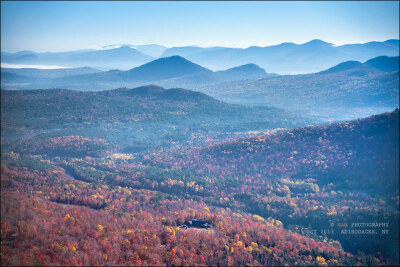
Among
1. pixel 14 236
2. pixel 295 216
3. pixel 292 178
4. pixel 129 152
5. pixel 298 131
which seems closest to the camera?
pixel 14 236

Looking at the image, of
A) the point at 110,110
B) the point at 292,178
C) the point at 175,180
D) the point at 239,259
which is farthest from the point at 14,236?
the point at 110,110

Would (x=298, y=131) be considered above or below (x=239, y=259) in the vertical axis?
above

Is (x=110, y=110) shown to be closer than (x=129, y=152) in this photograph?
No

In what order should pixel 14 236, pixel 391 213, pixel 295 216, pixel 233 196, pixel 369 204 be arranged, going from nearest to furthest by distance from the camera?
pixel 14 236 < pixel 391 213 < pixel 369 204 < pixel 295 216 < pixel 233 196

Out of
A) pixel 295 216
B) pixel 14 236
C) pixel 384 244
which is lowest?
pixel 295 216

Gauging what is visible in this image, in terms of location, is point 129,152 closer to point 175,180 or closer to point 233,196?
point 175,180

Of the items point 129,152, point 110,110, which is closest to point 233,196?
point 129,152

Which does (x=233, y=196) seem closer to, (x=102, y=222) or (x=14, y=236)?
(x=102, y=222)

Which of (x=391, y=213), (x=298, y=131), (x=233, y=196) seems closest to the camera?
(x=391, y=213)

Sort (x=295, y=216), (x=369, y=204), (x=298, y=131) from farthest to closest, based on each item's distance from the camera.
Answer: (x=298, y=131) → (x=295, y=216) → (x=369, y=204)
